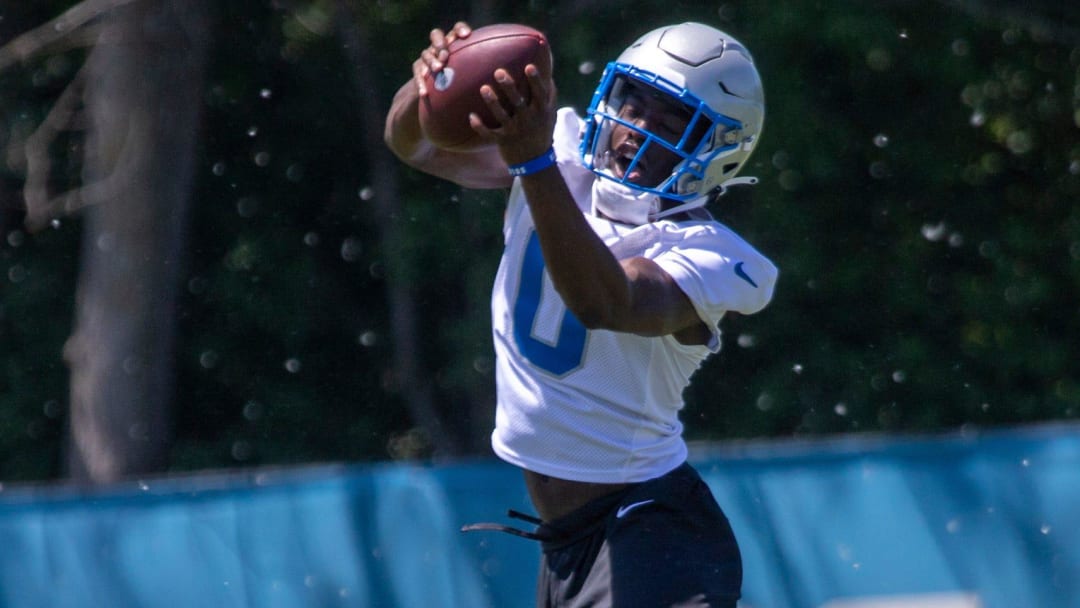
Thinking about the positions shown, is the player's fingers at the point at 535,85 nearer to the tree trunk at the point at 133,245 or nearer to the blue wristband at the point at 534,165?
the blue wristband at the point at 534,165

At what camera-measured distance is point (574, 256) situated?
255cm

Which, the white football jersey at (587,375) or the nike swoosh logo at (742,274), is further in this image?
the white football jersey at (587,375)

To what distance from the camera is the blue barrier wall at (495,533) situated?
4.32m

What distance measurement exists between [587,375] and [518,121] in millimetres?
767

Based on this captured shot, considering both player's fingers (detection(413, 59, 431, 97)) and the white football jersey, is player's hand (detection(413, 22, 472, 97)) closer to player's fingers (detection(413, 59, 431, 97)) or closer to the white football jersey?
player's fingers (detection(413, 59, 431, 97))

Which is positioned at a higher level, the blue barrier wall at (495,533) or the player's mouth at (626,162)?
the player's mouth at (626,162)

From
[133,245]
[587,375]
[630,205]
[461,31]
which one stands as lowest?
[133,245]

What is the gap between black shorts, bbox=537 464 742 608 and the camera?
9.91 feet

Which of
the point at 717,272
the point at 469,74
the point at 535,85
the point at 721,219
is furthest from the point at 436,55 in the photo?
the point at 721,219

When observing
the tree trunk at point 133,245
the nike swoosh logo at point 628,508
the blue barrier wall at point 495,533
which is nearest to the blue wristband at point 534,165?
the nike swoosh logo at point 628,508

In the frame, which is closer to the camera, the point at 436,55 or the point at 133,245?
the point at 436,55

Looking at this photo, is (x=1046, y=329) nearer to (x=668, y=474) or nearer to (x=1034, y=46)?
(x=1034, y=46)

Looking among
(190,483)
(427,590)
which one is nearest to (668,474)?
(427,590)

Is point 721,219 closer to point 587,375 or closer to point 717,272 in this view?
point 587,375
